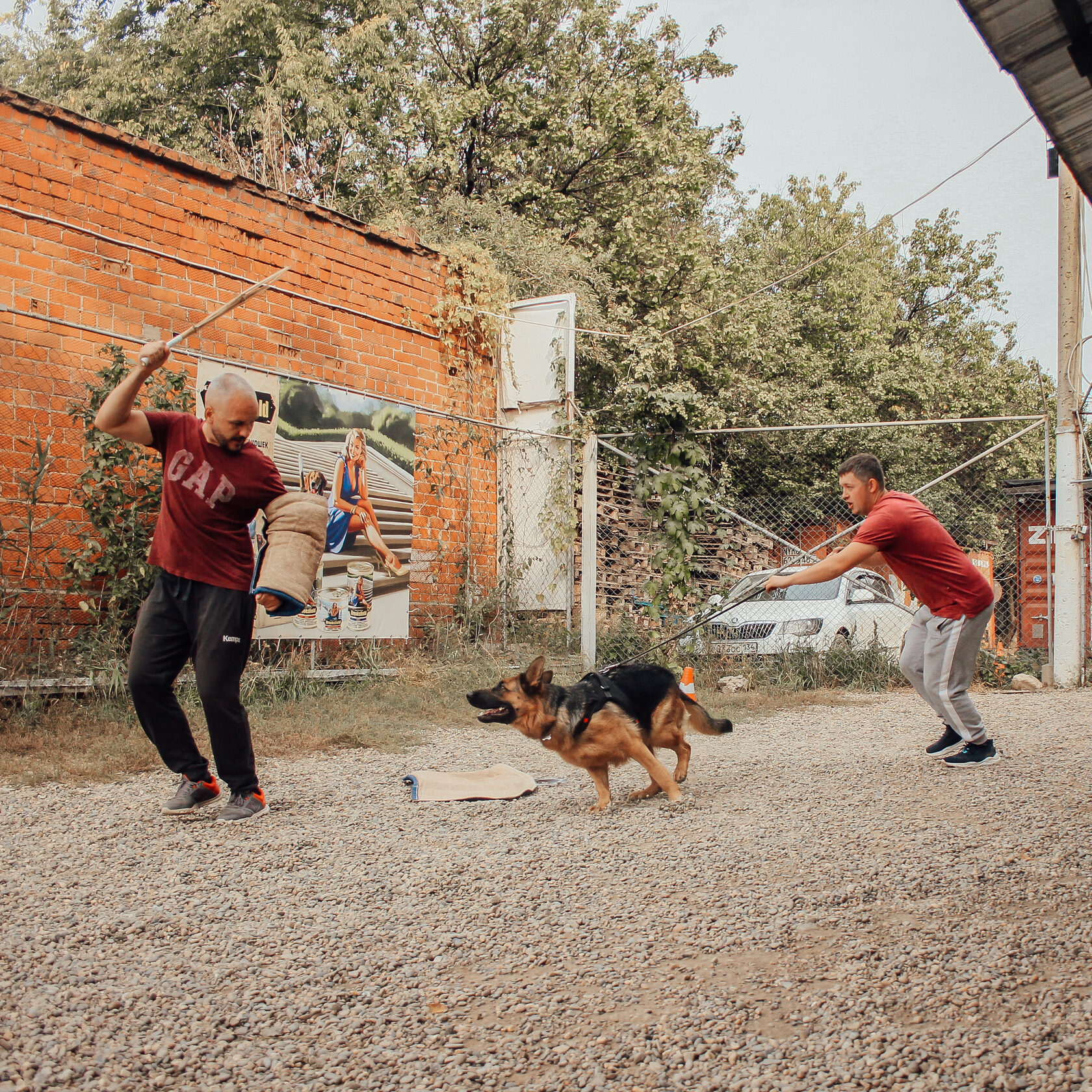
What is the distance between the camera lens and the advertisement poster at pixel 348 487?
8086 mm

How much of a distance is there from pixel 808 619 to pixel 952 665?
552 cm

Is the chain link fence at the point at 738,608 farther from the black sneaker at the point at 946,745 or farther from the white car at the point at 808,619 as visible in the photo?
the black sneaker at the point at 946,745

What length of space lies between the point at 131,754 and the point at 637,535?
6.10m

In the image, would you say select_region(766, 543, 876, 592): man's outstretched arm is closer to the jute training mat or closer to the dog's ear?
the dog's ear

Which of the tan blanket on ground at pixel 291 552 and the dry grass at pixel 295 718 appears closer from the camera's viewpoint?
the tan blanket on ground at pixel 291 552

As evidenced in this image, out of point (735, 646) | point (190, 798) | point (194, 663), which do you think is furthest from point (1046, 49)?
point (735, 646)

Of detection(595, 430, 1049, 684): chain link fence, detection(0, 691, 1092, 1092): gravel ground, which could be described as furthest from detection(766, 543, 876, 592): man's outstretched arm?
detection(595, 430, 1049, 684): chain link fence

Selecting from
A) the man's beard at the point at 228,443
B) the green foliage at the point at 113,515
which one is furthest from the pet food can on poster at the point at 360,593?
the man's beard at the point at 228,443

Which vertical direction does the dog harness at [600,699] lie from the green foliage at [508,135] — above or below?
below

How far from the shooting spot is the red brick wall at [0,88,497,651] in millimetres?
7285

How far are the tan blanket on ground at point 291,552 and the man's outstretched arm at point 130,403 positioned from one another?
70 cm

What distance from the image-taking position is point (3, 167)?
7297 mm

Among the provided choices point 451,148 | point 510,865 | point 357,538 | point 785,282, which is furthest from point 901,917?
point 785,282

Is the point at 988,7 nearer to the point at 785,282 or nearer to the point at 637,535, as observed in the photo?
the point at 637,535
